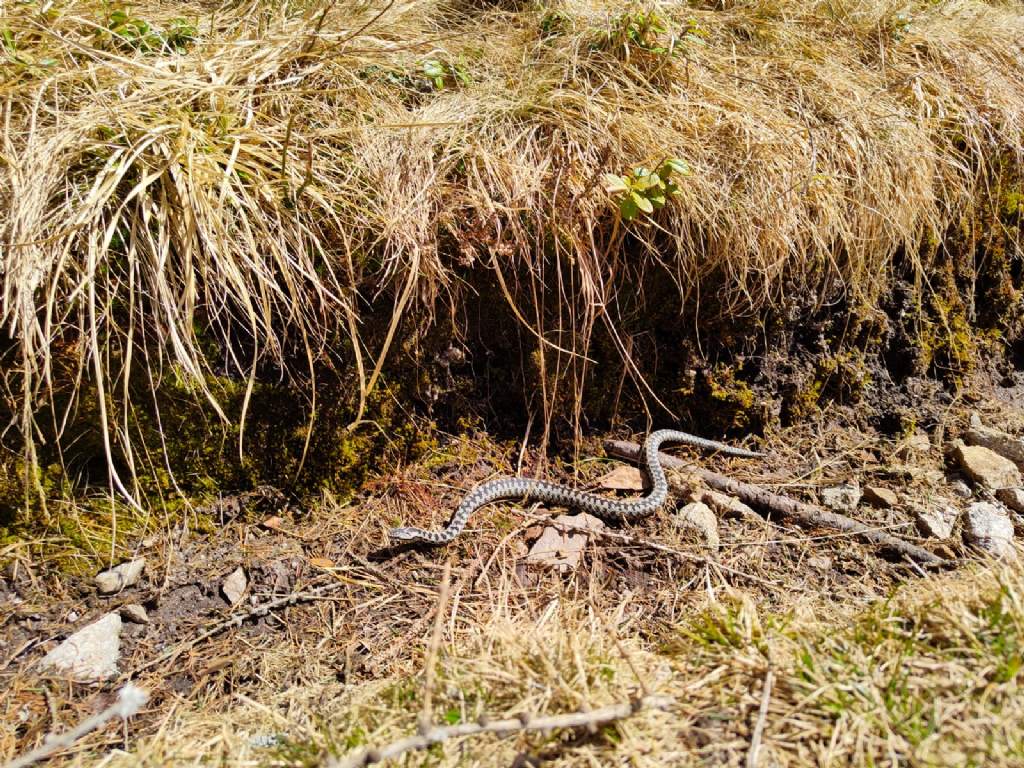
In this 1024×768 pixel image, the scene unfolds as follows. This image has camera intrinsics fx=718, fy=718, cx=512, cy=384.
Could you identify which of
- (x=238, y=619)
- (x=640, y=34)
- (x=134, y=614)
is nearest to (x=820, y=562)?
(x=238, y=619)

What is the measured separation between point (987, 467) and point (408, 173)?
139 inches

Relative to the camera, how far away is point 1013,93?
4.74m

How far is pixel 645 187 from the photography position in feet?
11.3

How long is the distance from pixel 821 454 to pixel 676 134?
204 cm

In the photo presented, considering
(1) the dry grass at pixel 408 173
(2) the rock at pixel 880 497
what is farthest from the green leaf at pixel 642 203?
(2) the rock at pixel 880 497

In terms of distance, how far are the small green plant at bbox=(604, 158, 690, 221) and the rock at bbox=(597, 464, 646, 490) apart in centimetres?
140

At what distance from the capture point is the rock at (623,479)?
13.0 ft

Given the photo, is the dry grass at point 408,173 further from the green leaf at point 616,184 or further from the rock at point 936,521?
the rock at point 936,521

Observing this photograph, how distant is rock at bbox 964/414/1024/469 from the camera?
415cm

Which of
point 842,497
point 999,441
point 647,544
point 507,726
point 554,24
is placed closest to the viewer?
point 507,726

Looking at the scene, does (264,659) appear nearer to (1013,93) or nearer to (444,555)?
(444,555)

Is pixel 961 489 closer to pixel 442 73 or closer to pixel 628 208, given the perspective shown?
pixel 628 208

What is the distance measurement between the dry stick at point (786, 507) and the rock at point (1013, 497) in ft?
2.41

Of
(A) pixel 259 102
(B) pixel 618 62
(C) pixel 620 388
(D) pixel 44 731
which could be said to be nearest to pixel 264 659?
(D) pixel 44 731
